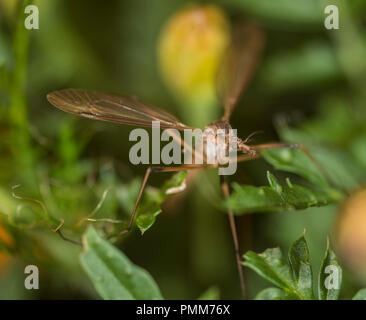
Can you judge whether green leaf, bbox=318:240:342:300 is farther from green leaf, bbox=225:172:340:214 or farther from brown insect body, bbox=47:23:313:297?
brown insect body, bbox=47:23:313:297

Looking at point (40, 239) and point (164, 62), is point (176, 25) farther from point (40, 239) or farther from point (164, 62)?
point (40, 239)

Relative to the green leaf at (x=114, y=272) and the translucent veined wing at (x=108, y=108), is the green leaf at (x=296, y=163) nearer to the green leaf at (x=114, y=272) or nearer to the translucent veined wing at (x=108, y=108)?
the translucent veined wing at (x=108, y=108)

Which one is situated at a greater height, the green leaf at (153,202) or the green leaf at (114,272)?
the green leaf at (153,202)

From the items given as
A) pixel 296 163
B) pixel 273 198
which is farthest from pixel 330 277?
pixel 296 163

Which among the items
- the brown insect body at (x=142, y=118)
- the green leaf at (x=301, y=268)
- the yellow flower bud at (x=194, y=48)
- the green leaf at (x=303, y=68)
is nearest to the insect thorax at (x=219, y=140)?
the brown insect body at (x=142, y=118)

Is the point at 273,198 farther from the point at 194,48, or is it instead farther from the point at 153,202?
the point at 194,48
